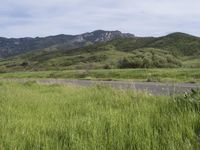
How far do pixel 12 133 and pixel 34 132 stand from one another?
0.33 meters

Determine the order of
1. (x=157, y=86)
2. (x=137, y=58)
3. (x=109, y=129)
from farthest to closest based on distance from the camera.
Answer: (x=137, y=58) → (x=157, y=86) → (x=109, y=129)

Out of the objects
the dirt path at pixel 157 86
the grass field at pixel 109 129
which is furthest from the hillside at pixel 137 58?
the grass field at pixel 109 129

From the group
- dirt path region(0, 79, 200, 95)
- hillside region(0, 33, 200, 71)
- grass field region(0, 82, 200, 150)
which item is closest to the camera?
grass field region(0, 82, 200, 150)

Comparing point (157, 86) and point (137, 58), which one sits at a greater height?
point (157, 86)

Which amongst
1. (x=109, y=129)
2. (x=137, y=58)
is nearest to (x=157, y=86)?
(x=109, y=129)

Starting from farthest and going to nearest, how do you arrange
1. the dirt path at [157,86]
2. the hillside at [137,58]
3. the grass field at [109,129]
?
the hillside at [137,58] < the dirt path at [157,86] < the grass field at [109,129]

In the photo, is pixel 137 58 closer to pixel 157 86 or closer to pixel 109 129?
pixel 157 86

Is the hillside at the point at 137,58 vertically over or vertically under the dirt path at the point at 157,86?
under

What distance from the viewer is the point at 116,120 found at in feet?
21.0

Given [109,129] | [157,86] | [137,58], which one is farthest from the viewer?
[137,58]

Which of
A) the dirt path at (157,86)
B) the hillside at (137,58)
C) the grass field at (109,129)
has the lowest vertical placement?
the hillside at (137,58)

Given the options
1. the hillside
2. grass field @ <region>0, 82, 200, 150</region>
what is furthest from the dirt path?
the hillside

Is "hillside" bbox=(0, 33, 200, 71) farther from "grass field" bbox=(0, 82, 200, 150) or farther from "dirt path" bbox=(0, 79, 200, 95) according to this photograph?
"grass field" bbox=(0, 82, 200, 150)

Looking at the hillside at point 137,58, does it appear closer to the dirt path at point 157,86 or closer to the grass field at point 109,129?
the dirt path at point 157,86
